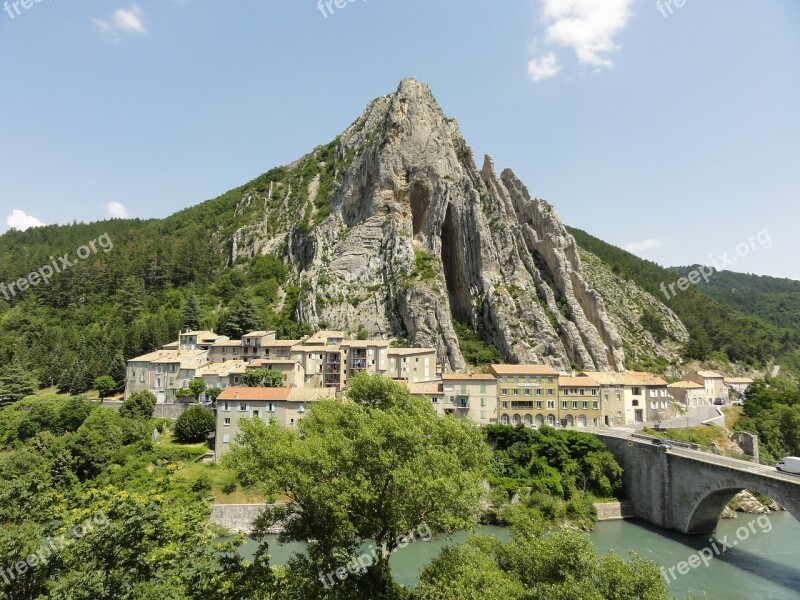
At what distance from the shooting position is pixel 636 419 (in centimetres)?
5675

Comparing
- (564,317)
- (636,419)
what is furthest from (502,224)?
(636,419)

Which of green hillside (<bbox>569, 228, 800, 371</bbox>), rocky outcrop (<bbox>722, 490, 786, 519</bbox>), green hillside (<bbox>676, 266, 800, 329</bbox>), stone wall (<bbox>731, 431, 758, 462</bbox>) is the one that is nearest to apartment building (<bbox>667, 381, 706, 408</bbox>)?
stone wall (<bbox>731, 431, 758, 462</bbox>)

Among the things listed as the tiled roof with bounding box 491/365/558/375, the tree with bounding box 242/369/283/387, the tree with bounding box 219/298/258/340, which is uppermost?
the tree with bounding box 219/298/258/340

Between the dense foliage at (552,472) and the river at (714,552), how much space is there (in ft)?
8.91

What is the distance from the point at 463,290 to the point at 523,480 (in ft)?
153

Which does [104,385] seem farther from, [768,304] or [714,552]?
[768,304]

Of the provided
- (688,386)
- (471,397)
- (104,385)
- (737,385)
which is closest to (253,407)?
(104,385)

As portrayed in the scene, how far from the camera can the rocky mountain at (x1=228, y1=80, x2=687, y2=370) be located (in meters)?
73.9

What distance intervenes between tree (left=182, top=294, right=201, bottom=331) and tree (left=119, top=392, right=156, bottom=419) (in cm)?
2351

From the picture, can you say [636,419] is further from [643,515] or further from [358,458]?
[358,458]

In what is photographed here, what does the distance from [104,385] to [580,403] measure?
5363 centimetres

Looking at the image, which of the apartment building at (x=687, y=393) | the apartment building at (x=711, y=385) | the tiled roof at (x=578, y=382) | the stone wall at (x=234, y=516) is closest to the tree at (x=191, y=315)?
the stone wall at (x=234, y=516)

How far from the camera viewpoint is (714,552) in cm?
3231

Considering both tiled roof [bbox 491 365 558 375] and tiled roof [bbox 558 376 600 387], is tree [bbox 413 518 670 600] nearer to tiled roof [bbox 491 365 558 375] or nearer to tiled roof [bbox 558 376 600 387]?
tiled roof [bbox 491 365 558 375]
